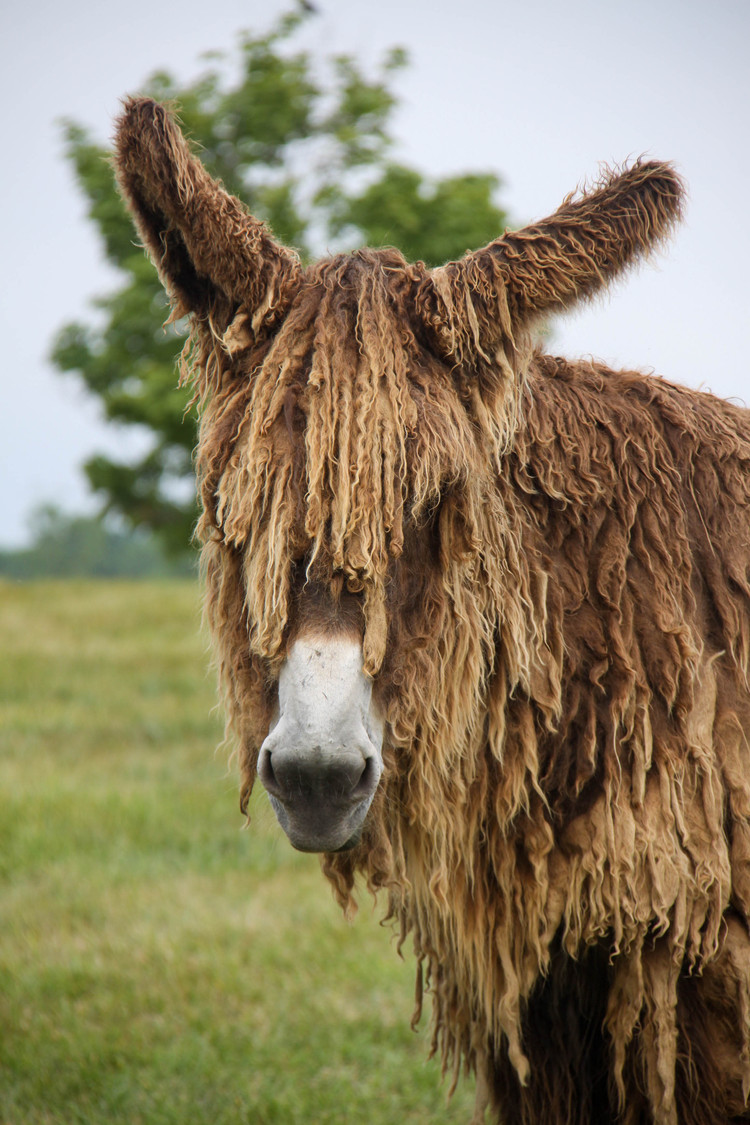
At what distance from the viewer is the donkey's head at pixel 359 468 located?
203 cm

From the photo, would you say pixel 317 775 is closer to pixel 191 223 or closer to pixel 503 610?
pixel 503 610

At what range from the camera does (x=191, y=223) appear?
7.41ft

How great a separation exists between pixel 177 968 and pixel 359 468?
3923 millimetres

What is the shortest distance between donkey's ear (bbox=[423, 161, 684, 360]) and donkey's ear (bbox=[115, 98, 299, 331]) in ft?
1.41

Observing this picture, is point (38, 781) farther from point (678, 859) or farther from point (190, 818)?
point (678, 859)

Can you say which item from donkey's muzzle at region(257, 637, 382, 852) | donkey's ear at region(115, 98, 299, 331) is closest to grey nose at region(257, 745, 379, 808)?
donkey's muzzle at region(257, 637, 382, 852)

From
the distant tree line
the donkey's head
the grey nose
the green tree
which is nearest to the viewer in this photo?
the grey nose

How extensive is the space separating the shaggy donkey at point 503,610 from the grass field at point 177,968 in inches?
22.2

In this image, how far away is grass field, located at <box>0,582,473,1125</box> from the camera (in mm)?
4023

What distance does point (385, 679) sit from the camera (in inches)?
83.4

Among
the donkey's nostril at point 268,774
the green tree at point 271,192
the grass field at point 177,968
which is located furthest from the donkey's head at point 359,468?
the green tree at point 271,192

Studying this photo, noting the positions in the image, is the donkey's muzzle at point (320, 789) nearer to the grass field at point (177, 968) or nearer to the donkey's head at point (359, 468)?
the donkey's head at point (359, 468)

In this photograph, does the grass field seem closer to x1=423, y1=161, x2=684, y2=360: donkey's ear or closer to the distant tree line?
x1=423, y1=161, x2=684, y2=360: donkey's ear

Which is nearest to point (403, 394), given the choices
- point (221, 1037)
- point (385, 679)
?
point (385, 679)
